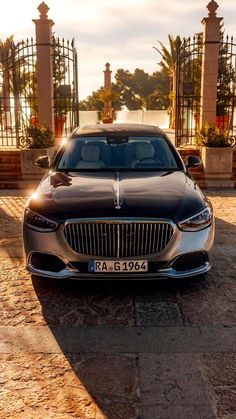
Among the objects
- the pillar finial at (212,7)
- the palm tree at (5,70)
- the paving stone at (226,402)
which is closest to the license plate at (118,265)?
the paving stone at (226,402)

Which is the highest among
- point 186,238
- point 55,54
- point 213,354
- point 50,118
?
point 55,54

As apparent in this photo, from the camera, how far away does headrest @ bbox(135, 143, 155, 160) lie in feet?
17.9

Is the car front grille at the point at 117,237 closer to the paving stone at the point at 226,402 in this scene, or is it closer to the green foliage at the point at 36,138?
the paving stone at the point at 226,402

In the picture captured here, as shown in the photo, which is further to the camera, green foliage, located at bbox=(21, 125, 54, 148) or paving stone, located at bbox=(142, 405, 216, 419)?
green foliage, located at bbox=(21, 125, 54, 148)

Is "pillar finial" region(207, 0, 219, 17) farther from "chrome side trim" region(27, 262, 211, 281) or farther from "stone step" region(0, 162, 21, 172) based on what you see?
"chrome side trim" region(27, 262, 211, 281)

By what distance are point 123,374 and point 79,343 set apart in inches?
22.0

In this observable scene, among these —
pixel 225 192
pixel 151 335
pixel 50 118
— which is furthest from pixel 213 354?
pixel 50 118

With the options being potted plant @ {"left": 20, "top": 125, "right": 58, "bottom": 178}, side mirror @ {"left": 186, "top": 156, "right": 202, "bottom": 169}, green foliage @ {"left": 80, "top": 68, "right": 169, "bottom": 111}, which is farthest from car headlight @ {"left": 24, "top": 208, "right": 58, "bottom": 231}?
green foliage @ {"left": 80, "top": 68, "right": 169, "bottom": 111}

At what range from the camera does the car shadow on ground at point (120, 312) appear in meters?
2.85

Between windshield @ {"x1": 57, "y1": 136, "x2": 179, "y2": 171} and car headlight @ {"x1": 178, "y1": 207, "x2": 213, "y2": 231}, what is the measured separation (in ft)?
4.02

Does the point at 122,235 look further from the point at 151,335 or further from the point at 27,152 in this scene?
the point at 27,152

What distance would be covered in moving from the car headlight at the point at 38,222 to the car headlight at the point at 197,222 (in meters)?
1.19

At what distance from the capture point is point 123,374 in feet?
9.75

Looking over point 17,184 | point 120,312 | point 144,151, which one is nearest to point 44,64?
point 17,184
